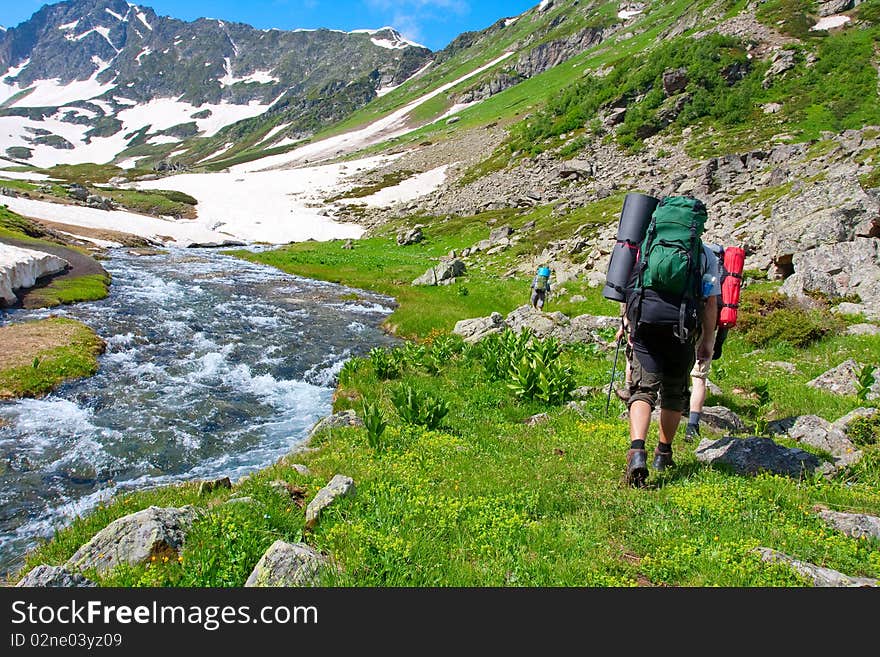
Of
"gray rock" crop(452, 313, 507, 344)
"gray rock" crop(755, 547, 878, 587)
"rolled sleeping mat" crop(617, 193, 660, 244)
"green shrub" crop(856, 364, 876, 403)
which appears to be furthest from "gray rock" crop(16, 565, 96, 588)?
"gray rock" crop(452, 313, 507, 344)

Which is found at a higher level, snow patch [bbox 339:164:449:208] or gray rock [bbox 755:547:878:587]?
snow patch [bbox 339:164:449:208]

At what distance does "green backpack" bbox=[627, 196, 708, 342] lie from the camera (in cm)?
509

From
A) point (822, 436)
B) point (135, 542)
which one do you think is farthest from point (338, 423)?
point (822, 436)

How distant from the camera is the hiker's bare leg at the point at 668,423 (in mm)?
5633

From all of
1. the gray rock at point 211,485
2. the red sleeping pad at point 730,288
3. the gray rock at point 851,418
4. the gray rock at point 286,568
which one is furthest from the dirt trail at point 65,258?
the gray rock at point 851,418

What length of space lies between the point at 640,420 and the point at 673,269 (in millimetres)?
1731

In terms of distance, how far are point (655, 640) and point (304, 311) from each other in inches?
897

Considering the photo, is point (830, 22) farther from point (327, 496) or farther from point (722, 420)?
point (327, 496)

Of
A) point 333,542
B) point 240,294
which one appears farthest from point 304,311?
point 333,542

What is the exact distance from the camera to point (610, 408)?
28.7 ft

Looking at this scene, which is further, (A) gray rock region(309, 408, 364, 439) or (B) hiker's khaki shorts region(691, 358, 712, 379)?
(A) gray rock region(309, 408, 364, 439)

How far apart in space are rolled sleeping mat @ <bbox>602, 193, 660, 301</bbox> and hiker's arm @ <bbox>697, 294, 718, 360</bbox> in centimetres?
101

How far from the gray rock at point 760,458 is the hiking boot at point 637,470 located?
3.98 ft

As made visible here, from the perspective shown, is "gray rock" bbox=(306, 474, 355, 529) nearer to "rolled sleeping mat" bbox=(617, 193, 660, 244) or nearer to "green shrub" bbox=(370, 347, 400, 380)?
"rolled sleeping mat" bbox=(617, 193, 660, 244)
